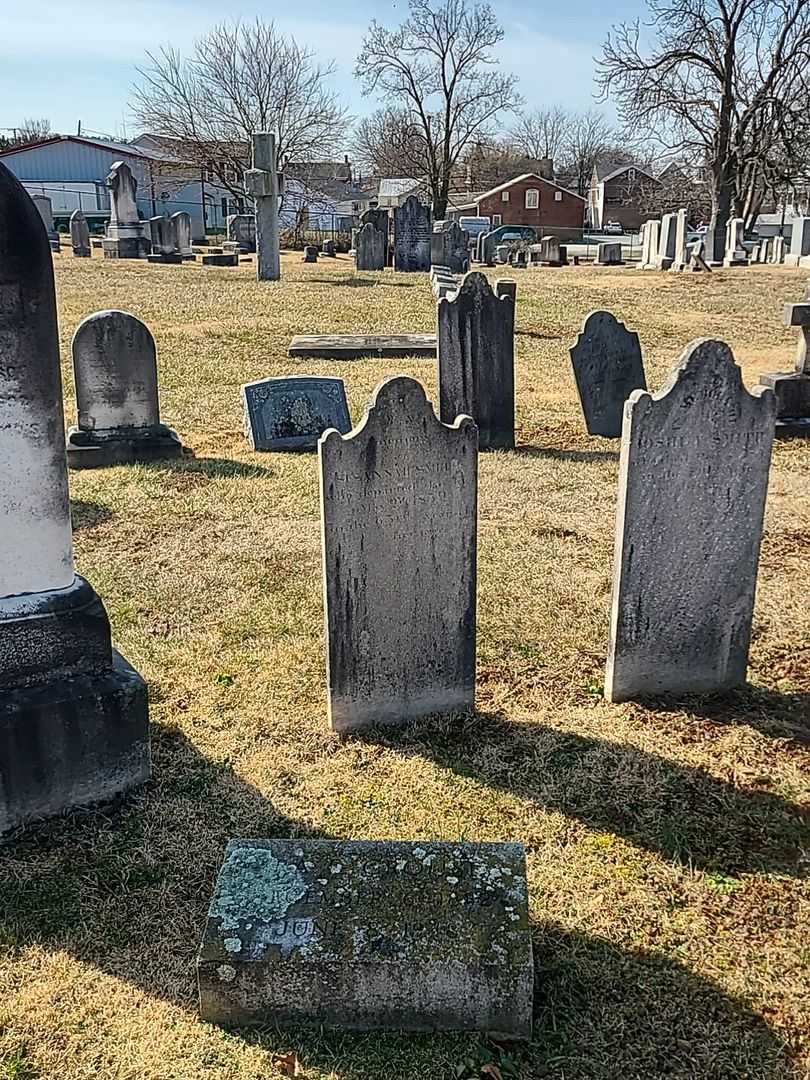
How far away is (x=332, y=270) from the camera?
29234 millimetres

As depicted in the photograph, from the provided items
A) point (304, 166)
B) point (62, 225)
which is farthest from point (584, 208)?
point (62, 225)

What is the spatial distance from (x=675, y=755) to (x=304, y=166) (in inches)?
1784

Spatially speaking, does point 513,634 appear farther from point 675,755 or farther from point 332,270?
point 332,270

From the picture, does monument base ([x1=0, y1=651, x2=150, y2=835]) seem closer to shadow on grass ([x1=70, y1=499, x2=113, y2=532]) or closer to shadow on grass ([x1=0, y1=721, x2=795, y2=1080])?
shadow on grass ([x1=0, y1=721, x2=795, y2=1080])

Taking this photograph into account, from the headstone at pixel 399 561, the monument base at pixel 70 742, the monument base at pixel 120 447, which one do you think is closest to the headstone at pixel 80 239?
the monument base at pixel 120 447

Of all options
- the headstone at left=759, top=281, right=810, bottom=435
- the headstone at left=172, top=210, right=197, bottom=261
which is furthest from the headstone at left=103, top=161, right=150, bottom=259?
the headstone at left=759, top=281, right=810, bottom=435

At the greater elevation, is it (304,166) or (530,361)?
(304,166)

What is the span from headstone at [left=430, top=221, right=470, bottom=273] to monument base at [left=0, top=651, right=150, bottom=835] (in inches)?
1039

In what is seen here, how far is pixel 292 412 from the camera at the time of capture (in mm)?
8820

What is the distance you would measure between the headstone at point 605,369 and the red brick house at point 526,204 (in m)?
60.3

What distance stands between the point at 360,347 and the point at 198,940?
11133 mm

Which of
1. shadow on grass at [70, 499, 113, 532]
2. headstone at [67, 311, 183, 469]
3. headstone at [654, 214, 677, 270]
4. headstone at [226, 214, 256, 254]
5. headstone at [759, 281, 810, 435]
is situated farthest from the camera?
headstone at [226, 214, 256, 254]

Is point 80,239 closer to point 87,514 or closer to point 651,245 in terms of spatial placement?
point 651,245

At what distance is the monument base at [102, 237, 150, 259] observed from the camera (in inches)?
1261
